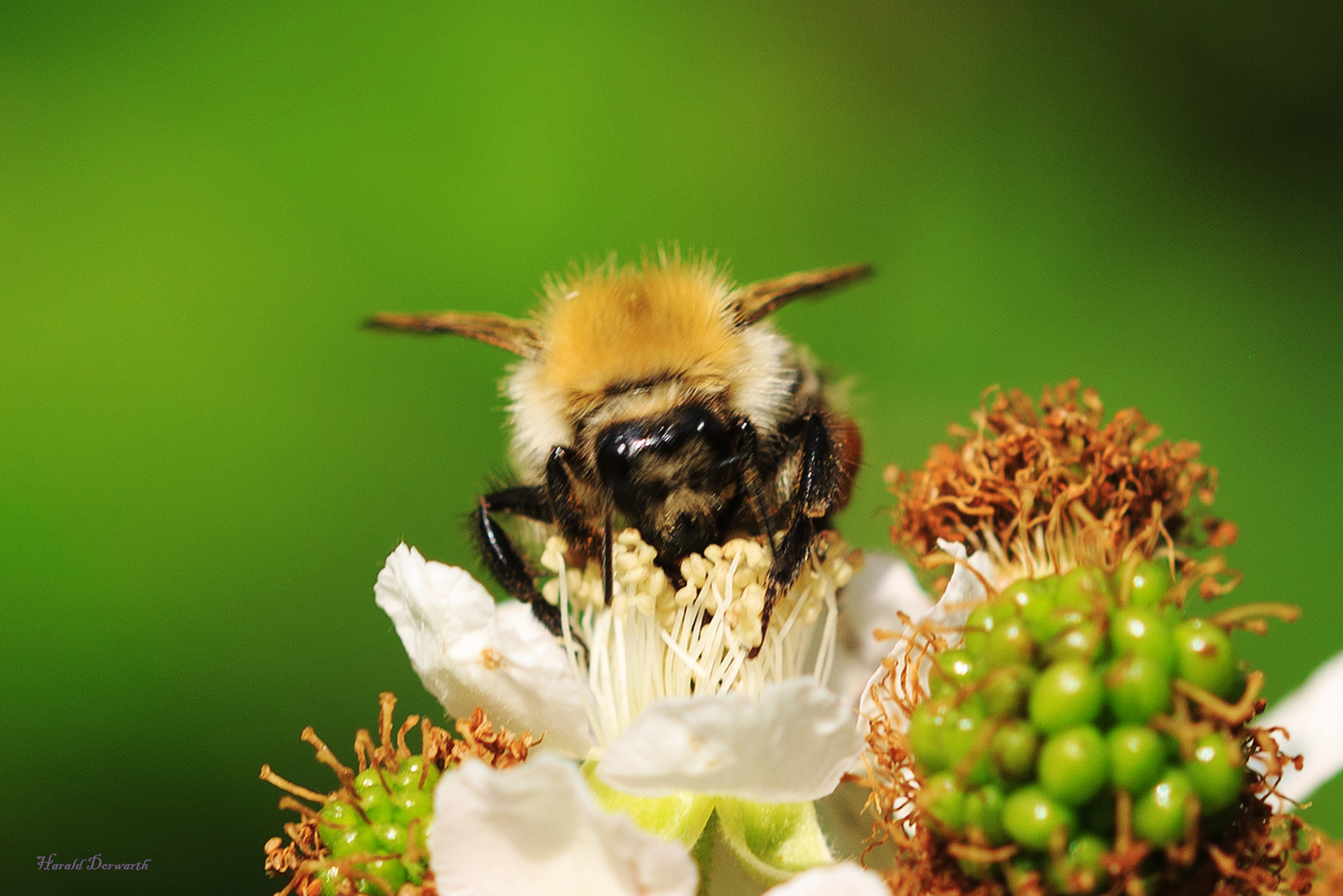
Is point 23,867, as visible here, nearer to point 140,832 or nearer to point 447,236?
point 140,832

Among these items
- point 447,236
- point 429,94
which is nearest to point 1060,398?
point 447,236

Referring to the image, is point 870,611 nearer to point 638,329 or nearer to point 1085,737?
point 638,329

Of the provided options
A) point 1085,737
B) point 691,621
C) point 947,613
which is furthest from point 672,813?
point 1085,737
